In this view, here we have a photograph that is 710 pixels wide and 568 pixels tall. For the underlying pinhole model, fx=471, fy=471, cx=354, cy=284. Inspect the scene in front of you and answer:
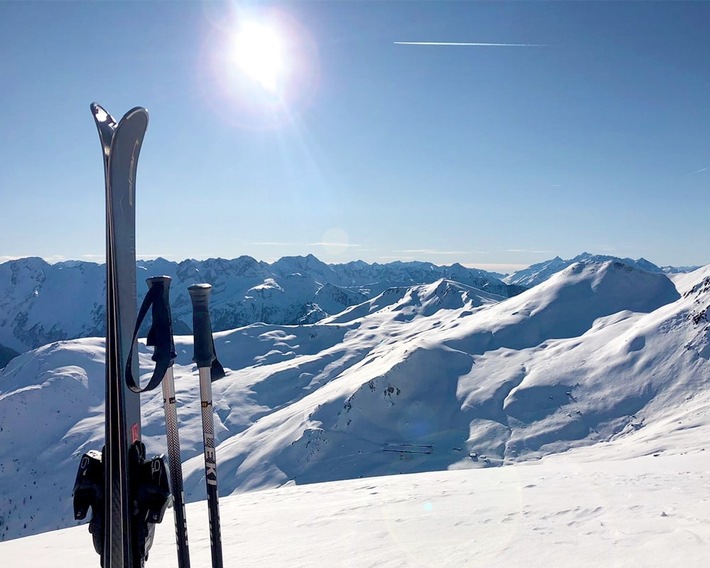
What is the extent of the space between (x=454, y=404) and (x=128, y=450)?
180ft

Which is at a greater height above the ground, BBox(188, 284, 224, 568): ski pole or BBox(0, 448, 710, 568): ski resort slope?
BBox(188, 284, 224, 568): ski pole

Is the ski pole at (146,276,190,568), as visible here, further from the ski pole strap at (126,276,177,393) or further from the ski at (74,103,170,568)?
the ski at (74,103,170,568)

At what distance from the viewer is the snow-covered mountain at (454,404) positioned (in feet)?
150

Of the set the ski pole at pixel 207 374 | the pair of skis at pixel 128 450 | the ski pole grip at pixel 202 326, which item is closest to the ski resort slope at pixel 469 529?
the ski pole at pixel 207 374

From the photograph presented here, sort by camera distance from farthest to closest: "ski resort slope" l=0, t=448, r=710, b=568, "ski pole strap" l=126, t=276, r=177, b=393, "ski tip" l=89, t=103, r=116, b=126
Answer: "ski resort slope" l=0, t=448, r=710, b=568 → "ski tip" l=89, t=103, r=116, b=126 → "ski pole strap" l=126, t=276, r=177, b=393

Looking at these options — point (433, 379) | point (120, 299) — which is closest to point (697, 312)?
point (433, 379)

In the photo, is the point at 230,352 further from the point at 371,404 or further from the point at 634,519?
the point at 634,519

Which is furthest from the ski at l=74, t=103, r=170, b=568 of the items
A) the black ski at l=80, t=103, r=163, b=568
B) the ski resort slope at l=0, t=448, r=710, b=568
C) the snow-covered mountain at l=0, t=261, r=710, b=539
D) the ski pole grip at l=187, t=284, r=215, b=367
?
the snow-covered mountain at l=0, t=261, r=710, b=539

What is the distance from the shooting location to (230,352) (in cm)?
13438

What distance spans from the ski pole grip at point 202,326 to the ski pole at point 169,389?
211mm

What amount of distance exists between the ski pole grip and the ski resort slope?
12.7ft

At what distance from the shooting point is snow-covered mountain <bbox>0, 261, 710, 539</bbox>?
150ft

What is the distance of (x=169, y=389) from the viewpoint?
13.9 ft

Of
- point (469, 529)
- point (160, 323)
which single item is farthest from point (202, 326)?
point (469, 529)
